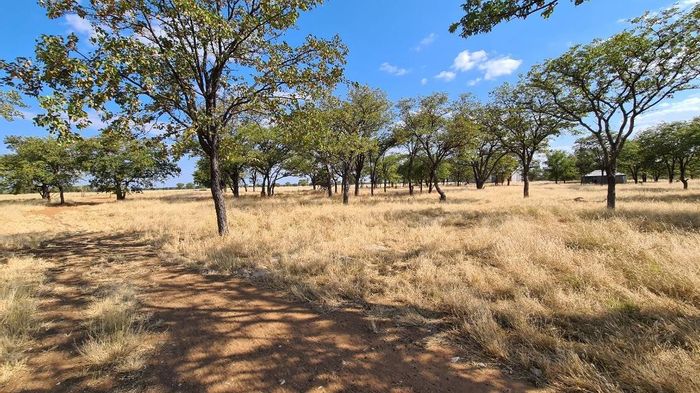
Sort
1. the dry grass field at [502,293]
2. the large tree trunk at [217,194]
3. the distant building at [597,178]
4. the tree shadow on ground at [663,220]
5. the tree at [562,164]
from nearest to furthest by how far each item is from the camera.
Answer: the dry grass field at [502,293] → the tree shadow on ground at [663,220] → the large tree trunk at [217,194] → the distant building at [597,178] → the tree at [562,164]

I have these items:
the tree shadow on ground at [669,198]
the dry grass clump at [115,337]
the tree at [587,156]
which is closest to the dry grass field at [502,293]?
the dry grass clump at [115,337]

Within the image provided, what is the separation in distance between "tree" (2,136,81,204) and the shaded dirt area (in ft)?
115

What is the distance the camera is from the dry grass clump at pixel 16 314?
3.41 metres

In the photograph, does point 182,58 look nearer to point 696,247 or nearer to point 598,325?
point 598,325

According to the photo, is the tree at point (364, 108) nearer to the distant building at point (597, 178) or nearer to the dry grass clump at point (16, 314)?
the dry grass clump at point (16, 314)

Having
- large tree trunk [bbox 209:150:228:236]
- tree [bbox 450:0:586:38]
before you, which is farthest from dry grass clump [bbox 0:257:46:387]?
tree [bbox 450:0:586:38]

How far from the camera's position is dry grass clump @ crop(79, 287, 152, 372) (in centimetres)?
340

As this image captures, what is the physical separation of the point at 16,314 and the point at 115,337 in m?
2.07

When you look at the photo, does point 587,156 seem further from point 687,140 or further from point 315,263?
point 315,263

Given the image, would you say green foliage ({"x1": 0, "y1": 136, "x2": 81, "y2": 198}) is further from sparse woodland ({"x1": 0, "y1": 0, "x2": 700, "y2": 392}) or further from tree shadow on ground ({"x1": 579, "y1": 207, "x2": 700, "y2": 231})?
tree shadow on ground ({"x1": 579, "y1": 207, "x2": 700, "y2": 231})

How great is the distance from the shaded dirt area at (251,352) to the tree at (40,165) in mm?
35125

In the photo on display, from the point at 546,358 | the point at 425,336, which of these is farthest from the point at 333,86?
the point at 546,358

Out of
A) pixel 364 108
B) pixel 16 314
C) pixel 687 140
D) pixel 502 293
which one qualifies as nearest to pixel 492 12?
pixel 502 293

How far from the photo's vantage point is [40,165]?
100 ft
